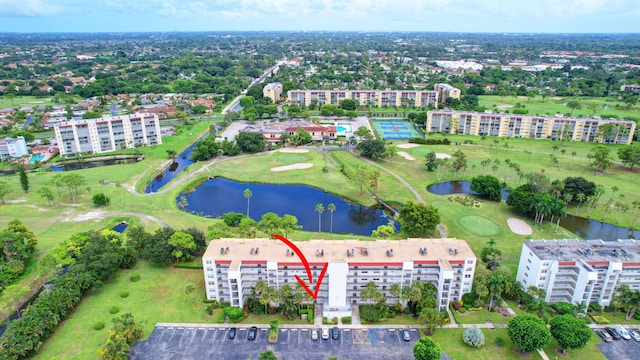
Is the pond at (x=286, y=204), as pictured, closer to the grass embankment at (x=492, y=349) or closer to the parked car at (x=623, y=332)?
the grass embankment at (x=492, y=349)

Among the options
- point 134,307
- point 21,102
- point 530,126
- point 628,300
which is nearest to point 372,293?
point 134,307

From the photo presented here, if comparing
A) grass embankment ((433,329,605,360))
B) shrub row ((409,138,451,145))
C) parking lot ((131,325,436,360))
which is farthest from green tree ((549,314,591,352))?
shrub row ((409,138,451,145))

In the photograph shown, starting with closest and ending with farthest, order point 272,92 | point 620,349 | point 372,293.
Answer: point 620,349
point 372,293
point 272,92

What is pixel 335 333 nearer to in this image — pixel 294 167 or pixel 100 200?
pixel 100 200

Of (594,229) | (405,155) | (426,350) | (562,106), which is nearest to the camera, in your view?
(426,350)

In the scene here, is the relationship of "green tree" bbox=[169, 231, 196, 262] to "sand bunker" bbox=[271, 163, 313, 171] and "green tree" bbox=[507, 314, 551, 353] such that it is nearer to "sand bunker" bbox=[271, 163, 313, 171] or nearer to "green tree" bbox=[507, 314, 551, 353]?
"green tree" bbox=[507, 314, 551, 353]

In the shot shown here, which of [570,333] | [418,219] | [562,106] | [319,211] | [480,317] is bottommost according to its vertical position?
[480,317]
